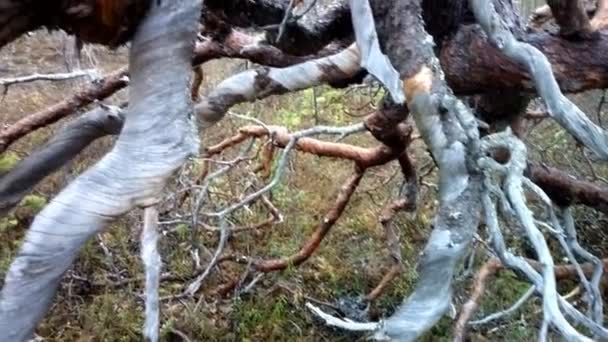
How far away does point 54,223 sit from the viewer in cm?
60

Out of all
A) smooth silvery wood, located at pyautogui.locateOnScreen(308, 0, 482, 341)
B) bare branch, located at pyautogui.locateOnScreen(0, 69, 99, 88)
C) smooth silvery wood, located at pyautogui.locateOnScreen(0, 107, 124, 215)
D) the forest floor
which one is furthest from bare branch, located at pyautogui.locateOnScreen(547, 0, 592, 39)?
bare branch, located at pyautogui.locateOnScreen(0, 69, 99, 88)

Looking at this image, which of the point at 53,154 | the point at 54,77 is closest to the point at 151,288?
the point at 53,154

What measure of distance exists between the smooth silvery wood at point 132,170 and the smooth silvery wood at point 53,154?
277 millimetres

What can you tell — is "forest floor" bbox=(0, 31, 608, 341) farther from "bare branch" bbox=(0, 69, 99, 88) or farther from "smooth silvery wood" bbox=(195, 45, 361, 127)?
"smooth silvery wood" bbox=(195, 45, 361, 127)

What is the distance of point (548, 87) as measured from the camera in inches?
35.6

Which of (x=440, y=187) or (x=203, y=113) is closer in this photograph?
(x=440, y=187)

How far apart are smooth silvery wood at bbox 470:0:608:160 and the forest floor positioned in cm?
120

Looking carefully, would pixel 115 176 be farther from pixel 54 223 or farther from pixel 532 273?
pixel 532 273

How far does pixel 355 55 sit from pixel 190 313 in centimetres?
149

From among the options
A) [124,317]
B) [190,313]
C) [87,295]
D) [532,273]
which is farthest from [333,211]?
[532,273]

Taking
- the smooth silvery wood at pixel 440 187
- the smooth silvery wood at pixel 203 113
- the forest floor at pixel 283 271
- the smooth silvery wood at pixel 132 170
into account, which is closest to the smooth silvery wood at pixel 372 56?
the smooth silvery wood at pixel 440 187

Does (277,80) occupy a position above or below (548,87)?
below

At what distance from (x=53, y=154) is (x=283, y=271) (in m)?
1.66

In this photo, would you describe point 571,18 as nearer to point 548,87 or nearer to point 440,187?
point 548,87
